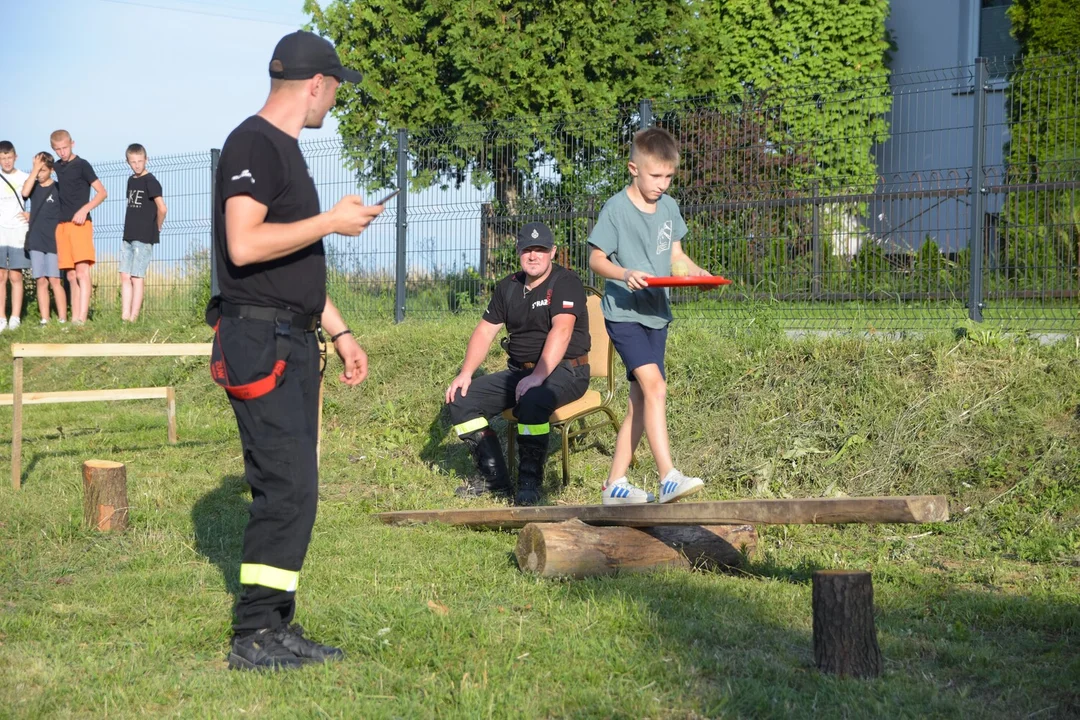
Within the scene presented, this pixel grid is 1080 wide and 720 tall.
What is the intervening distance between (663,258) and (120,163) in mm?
11049

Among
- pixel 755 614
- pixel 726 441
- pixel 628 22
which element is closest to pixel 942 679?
pixel 755 614

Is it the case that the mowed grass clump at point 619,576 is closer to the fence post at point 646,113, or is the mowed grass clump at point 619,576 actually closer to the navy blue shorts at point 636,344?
the navy blue shorts at point 636,344

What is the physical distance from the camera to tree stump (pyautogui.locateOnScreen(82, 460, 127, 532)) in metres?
6.04

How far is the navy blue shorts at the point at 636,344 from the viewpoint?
5.48 metres

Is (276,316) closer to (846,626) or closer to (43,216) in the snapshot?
(846,626)

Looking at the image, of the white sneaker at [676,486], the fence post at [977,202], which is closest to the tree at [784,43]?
the fence post at [977,202]

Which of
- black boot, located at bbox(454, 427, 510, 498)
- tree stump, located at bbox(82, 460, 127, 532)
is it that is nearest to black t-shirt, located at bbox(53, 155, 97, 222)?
tree stump, located at bbox(82, 460, 127, 532)

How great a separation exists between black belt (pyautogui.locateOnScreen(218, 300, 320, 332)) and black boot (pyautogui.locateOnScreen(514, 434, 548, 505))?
317cm

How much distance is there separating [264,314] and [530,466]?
Result: 11.1ft

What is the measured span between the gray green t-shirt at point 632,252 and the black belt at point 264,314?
2.18 metres

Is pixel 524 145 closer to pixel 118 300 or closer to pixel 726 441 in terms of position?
pixel 726 441

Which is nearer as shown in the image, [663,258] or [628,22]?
[663,258]

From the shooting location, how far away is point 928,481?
6555 mm

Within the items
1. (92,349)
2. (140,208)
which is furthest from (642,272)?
(140,208)
